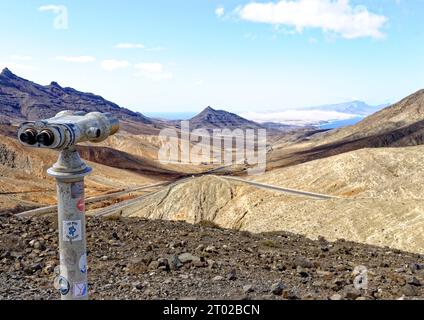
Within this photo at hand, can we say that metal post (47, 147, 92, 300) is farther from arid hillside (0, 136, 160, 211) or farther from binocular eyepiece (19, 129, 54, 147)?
arid hillside (0, 136, 160, 211)

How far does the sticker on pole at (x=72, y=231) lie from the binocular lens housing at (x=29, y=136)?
1.08 m

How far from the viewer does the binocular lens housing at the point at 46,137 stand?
5234 mm

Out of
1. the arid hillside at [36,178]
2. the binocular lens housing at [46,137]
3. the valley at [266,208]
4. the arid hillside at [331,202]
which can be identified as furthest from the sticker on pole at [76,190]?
the arid hillside at [36,178]

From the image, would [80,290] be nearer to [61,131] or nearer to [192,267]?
[61,131]

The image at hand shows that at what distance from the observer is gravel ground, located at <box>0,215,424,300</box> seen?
362 inches

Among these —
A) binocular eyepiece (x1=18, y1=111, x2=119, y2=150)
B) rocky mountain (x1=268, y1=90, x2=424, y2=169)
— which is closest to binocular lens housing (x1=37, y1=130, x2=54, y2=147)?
binocular eyepiece (x1=18, y1=111, x2=119, y2=150)

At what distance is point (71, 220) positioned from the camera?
18.6 feet

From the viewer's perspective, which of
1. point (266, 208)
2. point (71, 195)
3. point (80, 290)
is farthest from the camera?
point (266, 208)

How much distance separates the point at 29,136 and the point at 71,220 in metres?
1.14

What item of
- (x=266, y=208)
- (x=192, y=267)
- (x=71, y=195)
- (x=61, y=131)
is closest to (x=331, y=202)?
(x=266, y=208)

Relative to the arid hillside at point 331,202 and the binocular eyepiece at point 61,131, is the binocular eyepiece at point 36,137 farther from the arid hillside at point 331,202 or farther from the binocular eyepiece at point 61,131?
the arid hillside at point 331,202
